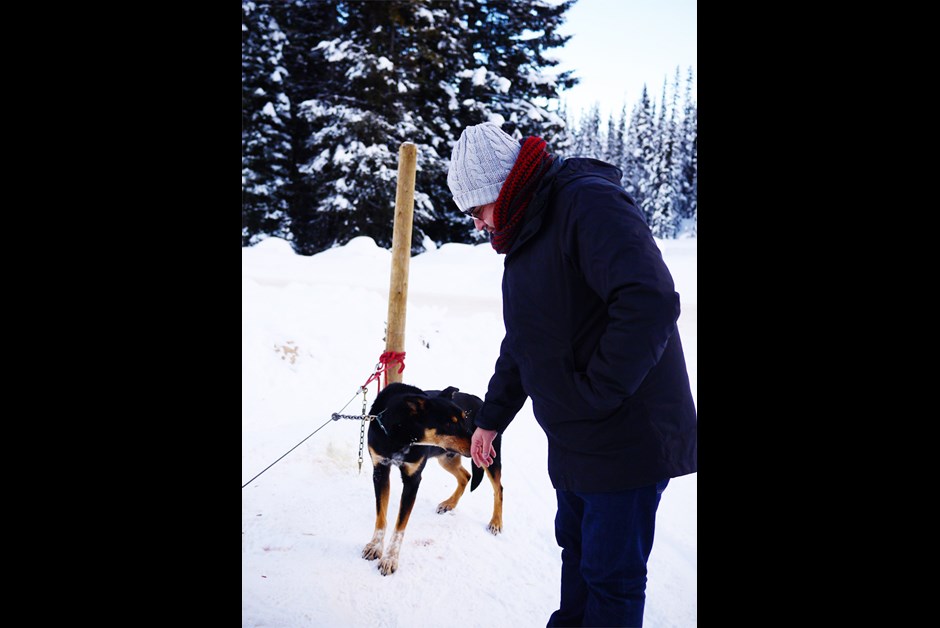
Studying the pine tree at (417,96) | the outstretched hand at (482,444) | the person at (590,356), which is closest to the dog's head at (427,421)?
the outstretched hand at (482,444)

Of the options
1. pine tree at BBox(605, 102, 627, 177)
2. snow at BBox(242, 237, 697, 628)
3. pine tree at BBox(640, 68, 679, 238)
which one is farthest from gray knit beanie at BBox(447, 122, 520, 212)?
pine tree at BBox(605, 102, 627, 177)

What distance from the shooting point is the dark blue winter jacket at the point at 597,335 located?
1.28 metres

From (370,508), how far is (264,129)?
11.5m

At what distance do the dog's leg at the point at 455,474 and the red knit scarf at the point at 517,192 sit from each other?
1757 millimetres

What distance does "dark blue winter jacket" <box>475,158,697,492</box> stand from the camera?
1.28 metres

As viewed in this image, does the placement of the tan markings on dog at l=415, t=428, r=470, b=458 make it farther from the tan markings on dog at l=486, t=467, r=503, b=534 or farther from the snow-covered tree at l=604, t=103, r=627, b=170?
the snow-covered tree at l=604, t=103, r=627, b=170

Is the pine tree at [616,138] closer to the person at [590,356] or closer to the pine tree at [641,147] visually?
the pine tree at [641,147]

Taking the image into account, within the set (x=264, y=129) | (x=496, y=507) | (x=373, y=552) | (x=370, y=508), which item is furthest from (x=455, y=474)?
(x=264, y=129)

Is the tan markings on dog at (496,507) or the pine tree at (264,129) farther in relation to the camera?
the pine tree at (264,129)
